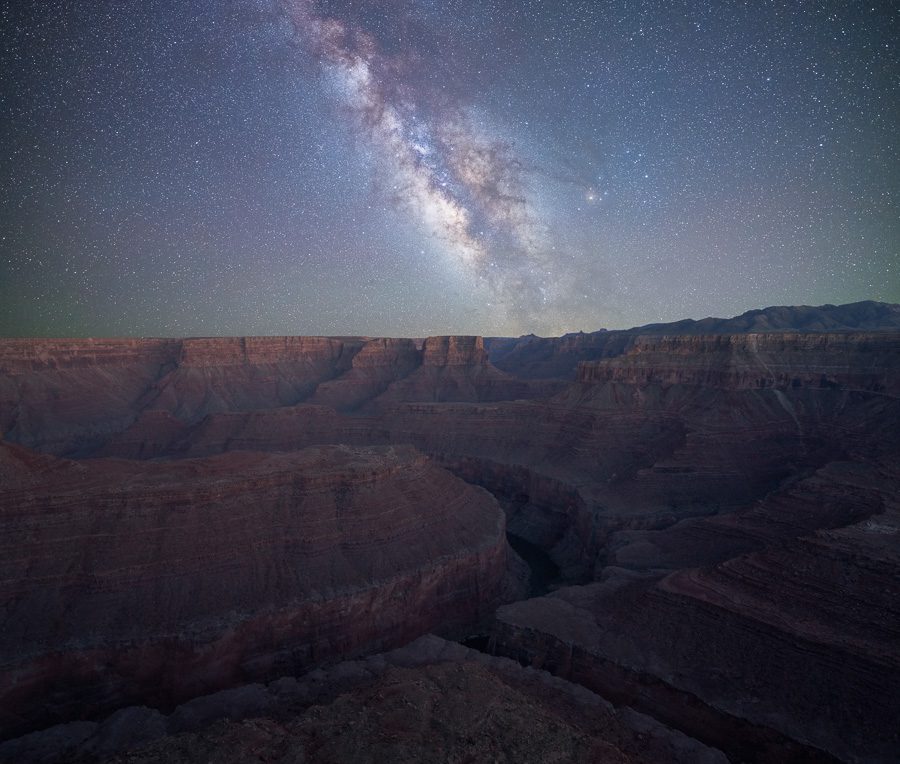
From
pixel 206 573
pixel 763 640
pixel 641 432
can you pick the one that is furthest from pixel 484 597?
pixel 641 432

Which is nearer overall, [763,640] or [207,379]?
[763,640]

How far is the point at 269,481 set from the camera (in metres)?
30.0

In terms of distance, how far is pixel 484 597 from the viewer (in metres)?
32.0

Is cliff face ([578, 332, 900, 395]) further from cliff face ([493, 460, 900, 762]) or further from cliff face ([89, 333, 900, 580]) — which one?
cliff face ([493, 460, 900, 762])

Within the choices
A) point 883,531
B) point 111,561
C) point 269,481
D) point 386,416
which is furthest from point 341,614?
point 386,416

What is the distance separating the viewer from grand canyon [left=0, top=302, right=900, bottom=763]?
1591 cm

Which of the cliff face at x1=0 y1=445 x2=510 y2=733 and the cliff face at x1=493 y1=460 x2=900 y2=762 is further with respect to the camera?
the cliff face at x1=0 y1=445 x2=510 y2=733

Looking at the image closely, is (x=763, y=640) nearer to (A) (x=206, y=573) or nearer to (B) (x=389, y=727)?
(B) (x=389, y=727)

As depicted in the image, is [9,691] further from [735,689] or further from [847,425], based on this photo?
[847,425]

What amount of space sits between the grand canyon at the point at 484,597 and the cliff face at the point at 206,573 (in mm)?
114

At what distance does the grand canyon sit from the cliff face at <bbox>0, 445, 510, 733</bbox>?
0.37 ft

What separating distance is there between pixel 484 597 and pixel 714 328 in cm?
9429

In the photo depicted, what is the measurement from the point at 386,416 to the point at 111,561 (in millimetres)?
46039

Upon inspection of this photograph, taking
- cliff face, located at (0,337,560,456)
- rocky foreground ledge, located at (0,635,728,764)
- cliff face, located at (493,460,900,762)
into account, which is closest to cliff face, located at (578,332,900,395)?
cliff face, located at (0,337,560,456)
